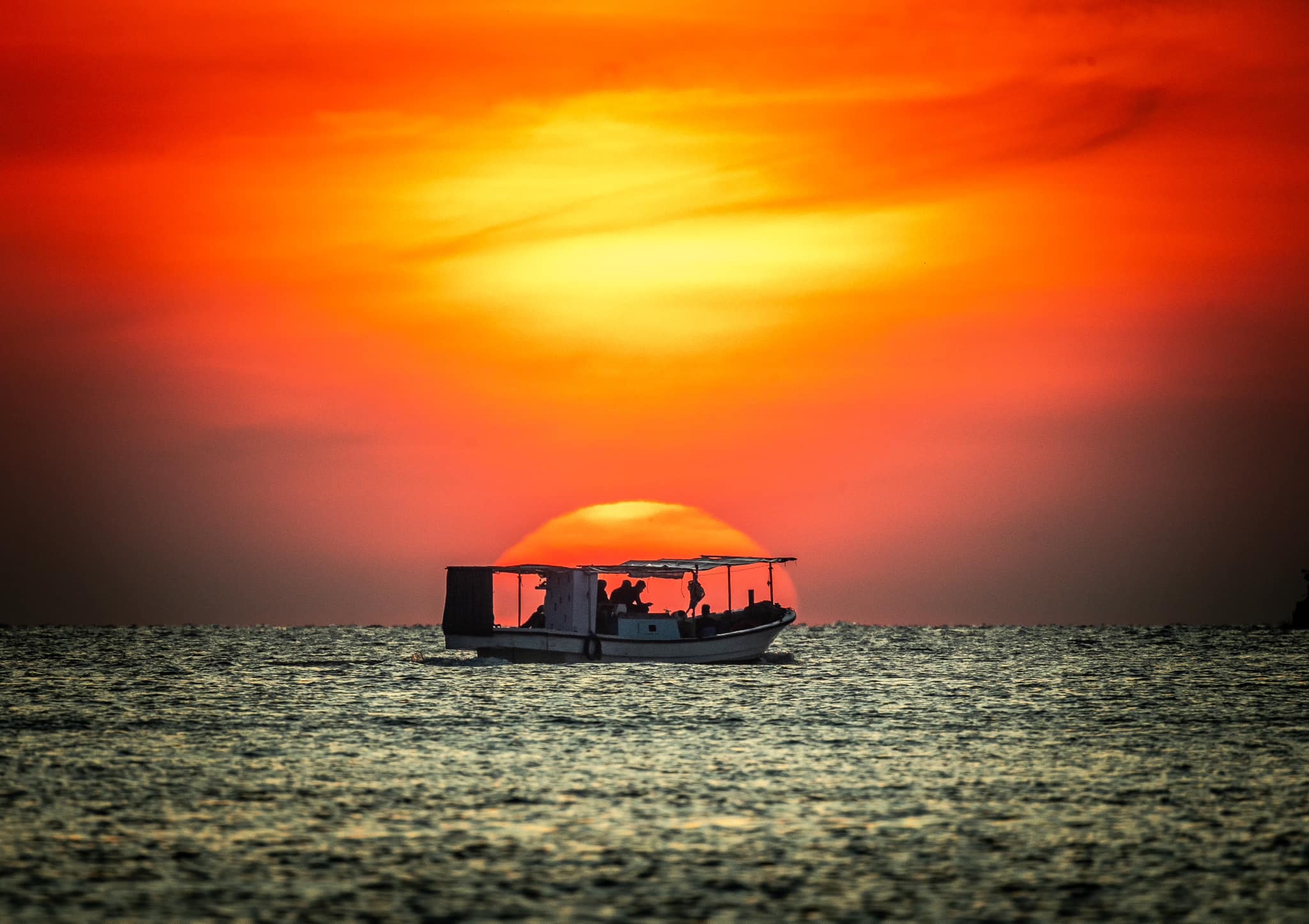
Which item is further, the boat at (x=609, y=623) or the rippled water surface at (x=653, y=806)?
the boat at (x=609, y=623)

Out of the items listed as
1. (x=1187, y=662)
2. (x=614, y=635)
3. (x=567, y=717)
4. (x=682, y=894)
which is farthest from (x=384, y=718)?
(x=1187, y=662)

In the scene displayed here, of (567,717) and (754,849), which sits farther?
(567,717)

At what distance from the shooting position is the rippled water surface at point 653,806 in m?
23.5

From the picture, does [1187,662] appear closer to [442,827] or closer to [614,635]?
[614,635]

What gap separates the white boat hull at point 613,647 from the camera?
3164 inches

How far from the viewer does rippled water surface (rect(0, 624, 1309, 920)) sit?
77.2 feet

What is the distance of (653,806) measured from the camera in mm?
33250

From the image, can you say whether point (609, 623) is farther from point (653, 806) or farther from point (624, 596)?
point (653, 806)

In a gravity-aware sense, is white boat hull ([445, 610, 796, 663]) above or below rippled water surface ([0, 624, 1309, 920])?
above

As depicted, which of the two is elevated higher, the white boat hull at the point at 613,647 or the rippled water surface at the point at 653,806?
the white boat hull at the point at 613,647

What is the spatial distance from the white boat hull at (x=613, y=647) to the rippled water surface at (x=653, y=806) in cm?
558

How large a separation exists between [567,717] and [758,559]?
27.5 m

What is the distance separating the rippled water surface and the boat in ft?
20.8

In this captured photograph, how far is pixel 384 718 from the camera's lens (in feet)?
198
